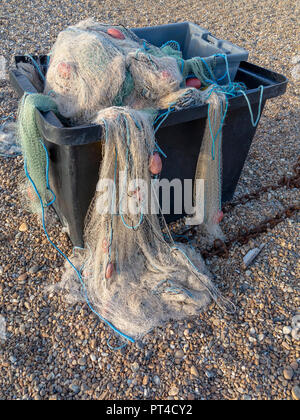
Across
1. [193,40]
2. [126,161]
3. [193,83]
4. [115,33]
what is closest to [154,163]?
[126,161]

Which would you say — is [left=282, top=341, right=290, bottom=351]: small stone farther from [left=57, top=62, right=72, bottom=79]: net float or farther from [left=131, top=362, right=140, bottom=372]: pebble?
[left=57, top=62, right=72, bottom=79]: net float

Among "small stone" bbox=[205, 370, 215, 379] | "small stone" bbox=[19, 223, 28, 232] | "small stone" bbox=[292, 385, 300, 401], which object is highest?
"small stone" bbox=[19, 223, 28, 232]

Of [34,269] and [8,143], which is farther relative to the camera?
[8,143]

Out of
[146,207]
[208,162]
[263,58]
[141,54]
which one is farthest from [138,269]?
[263,58]

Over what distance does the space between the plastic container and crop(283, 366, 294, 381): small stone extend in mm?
1336

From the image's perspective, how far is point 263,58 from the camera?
18.1 ft

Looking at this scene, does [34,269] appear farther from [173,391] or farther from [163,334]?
[173,391]

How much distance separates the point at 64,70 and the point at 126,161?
656 millimetres

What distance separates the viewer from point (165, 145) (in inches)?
94.3

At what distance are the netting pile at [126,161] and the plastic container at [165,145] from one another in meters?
0.07

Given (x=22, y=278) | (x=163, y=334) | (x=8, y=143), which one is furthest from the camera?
(x=8, y=143)

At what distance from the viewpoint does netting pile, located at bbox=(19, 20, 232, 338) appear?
210 centimetres

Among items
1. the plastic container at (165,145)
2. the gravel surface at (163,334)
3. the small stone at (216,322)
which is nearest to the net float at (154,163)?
the plastic container at (165,145)

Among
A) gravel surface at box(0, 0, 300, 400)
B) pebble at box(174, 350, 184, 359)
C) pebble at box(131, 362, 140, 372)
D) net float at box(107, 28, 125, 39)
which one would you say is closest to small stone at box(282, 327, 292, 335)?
gravel surface at box(0, 0, 300, 400)
